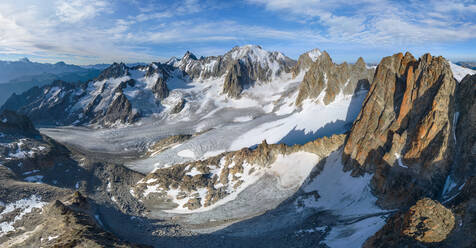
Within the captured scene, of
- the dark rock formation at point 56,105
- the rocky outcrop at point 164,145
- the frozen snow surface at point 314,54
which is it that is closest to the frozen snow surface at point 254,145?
the frozen snow surface at point 314,54

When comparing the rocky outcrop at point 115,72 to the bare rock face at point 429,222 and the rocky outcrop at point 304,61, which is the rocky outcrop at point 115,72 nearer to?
the rocky outcrop at point 304,61

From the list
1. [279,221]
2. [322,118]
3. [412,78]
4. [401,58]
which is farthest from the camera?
[322,118]

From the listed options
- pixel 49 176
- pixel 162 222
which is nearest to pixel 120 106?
pixel 49 176

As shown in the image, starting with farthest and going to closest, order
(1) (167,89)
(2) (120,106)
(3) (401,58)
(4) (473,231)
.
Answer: (1) (167,89) → (2) (120,106) → (3) (401,58) → (4) (473,231)

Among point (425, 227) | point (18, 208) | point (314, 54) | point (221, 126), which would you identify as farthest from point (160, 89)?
point (425, 227)

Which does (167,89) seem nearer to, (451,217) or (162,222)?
(162,222)

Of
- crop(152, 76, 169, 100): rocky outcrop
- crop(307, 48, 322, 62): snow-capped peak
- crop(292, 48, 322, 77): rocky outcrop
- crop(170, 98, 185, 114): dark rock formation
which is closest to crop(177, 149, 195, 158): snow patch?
crop(170, 98, 185, 114): dark rock formation
